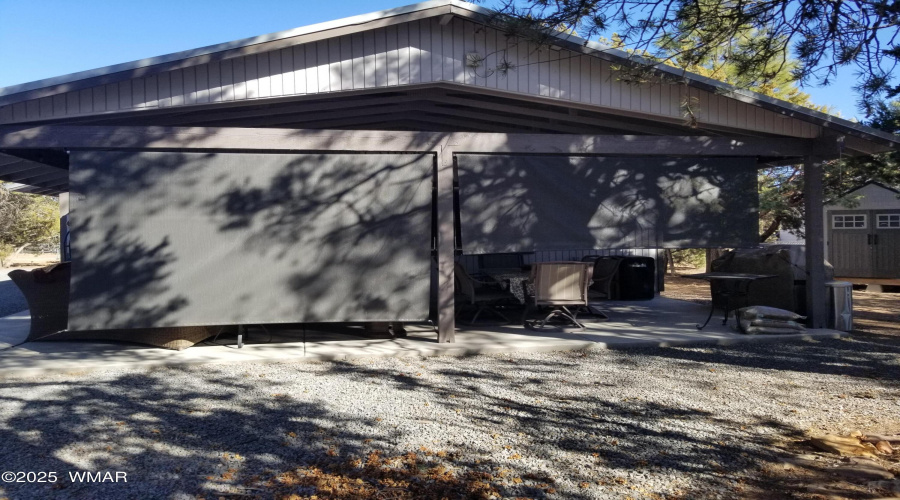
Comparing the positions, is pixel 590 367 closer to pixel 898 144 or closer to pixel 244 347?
pixel 244 347

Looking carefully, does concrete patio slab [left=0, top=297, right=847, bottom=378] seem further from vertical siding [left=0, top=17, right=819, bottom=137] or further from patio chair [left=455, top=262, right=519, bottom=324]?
vertical siding [left=0, top=17, right=819, bottom=137]

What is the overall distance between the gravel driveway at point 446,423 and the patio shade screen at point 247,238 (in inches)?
29.7

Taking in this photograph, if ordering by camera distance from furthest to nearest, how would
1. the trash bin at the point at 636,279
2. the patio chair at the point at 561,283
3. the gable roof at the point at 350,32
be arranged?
the trash bin at the point at 636,279 → the patio chair at the point at 561,283 → the gable roof at the point at 350,32

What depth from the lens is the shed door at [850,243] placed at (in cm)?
1570

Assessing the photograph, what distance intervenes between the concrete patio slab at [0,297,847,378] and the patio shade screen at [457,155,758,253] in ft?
3.42

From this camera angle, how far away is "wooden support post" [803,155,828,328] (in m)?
7.80

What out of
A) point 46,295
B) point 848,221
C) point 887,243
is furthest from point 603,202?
point 848,221

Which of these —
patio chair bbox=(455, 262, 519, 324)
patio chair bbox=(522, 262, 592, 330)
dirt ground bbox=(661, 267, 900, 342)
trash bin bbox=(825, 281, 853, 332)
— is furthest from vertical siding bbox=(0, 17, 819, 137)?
dirt ground bbox=(661, 267, 900, 342)

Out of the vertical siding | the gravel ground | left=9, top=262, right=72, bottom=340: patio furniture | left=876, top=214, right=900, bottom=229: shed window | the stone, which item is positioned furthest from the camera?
left=876, top=214, right=900, bottom=229: shed window

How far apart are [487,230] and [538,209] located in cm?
64

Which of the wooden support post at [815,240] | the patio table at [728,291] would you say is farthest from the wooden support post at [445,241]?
the wooden support post at [815,240]

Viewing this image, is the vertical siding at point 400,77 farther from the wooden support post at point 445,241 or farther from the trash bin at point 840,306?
the trash bin at point 840,306

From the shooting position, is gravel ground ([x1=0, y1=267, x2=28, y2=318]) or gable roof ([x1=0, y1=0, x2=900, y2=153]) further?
gravel ground ([x1=0, y1=267, x2=28, y2=318])

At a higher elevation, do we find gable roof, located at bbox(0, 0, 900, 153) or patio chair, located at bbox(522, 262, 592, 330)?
gable roof, located at bbox(0, 0, 900, 153)
